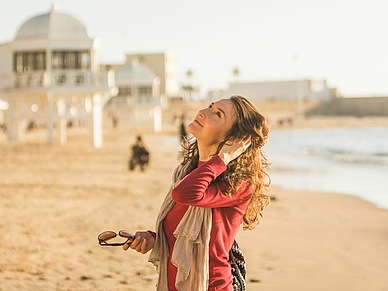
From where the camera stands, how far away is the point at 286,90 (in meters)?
97.7

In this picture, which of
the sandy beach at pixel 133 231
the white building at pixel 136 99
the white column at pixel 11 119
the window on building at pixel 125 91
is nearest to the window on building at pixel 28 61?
the white column at pixel 11 119

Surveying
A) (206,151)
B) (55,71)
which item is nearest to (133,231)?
(206,151)

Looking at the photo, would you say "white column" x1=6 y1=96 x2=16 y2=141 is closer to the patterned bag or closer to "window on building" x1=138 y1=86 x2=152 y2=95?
the patterned bag

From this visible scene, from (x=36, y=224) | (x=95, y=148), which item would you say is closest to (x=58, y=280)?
(x=36, y=224)

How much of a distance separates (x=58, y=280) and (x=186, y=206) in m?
2.79

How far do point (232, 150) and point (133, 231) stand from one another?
4.69 metres

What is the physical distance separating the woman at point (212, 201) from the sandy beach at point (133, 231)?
2.31 meters

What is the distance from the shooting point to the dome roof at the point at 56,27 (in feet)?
74.9

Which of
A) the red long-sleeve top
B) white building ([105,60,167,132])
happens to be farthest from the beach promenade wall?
the red long-sleeve top

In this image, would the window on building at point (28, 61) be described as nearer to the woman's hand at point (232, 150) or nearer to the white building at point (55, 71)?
the white building at point (55, 71)

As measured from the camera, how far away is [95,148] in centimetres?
2191

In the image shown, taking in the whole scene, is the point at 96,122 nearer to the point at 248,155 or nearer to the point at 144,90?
the point at 248,155

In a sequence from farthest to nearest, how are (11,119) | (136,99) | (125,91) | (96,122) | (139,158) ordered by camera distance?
(125,91) < (136,99) < (11,119) < (96,122) < (139,158)

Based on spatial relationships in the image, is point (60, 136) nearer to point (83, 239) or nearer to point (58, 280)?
point (83, 239)
